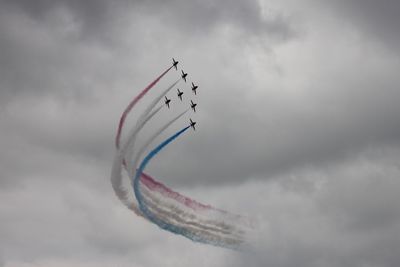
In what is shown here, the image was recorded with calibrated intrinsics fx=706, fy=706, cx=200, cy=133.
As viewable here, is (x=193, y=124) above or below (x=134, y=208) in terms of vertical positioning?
above

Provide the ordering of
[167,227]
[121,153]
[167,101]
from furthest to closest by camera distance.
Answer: [167,101] < [167,227] < [121,153]

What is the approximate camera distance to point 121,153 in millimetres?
127188

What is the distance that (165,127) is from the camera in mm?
129250

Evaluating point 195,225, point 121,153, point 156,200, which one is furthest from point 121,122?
point 195,225

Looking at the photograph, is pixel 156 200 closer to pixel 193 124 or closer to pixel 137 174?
pixel 137 174

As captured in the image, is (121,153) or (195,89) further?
(195,89)

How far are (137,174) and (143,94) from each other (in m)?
14.9

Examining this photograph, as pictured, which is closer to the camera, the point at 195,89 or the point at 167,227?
the point at 167,227

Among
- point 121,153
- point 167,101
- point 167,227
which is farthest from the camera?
point 167,101

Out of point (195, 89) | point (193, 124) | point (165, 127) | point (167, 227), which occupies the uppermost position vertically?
point (195, 89)

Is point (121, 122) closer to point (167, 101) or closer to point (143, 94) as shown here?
point (143, 94)

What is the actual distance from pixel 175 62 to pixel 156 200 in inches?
1210

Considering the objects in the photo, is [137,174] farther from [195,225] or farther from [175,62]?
[175,62]

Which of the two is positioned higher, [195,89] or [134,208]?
[195,89]
